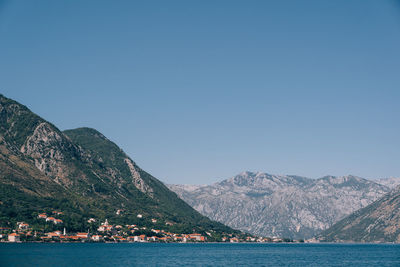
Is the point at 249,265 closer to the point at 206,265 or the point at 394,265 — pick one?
the point at 206,265

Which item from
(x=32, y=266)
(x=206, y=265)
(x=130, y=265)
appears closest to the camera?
(x=32, y=266)

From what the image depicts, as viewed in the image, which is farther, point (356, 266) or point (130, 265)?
point (356, 266)

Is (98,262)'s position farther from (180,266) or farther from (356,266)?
(356,266)

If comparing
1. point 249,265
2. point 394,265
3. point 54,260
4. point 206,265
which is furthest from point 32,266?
point 394,265

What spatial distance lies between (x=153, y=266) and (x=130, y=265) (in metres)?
6.01

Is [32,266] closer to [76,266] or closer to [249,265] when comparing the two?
[76,266]

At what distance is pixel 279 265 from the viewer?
152750 mm

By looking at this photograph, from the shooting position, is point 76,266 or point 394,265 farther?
point 394,265

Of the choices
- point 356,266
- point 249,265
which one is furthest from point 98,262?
point 356,266

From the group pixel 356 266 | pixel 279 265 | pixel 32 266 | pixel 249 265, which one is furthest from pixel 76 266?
pixel 356 266

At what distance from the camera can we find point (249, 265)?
150 metres

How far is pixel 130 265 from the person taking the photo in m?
136

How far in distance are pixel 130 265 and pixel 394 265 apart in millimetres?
77508

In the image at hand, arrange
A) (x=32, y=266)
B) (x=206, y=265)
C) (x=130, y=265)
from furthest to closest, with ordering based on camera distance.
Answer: (x=206, y=265) < (x=130, y=265) < (x=32, y=266)
